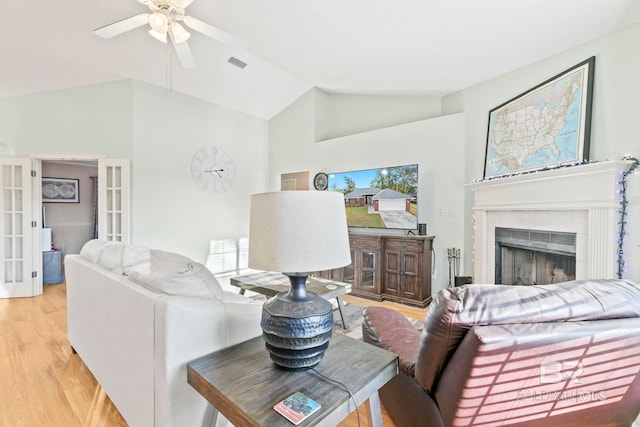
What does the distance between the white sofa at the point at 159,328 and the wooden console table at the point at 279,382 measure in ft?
0.27

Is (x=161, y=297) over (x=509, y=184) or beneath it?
beneath

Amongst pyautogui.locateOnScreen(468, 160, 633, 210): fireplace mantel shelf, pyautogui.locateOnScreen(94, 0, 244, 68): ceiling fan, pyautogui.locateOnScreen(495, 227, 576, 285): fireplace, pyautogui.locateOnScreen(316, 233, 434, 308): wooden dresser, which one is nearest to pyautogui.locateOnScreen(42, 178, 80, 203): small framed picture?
pyautogui.locateOnScreen(94, 0, 244, 68): ceiling fan

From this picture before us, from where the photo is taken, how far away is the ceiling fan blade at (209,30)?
2.30 meters

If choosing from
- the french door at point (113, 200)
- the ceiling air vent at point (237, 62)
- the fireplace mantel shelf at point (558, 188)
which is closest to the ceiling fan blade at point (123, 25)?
the ceiling air vent at point (237, 62)

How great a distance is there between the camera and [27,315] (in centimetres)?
321

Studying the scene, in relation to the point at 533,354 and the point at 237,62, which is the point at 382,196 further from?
the point at 533,354

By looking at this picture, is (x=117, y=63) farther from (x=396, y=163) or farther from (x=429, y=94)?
(x=429, y=94)

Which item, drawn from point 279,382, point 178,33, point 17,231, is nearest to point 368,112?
point 178,33

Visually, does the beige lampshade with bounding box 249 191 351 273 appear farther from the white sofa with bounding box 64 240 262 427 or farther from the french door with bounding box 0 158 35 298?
the french door with bounding box 0 158 35 298

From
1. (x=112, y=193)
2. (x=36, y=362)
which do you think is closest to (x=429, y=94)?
(x=112, y=193)

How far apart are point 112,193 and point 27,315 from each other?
1652 mm

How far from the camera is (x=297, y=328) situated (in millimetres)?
967

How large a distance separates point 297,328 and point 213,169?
441 cm

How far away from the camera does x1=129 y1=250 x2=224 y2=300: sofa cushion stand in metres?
1.23
